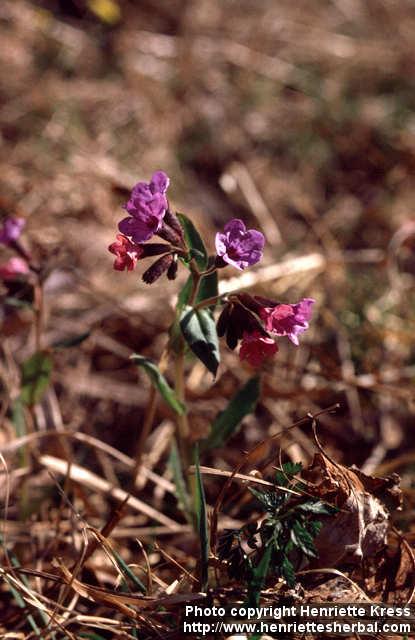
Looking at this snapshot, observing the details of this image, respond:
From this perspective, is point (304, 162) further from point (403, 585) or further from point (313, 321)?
point (403, 585)

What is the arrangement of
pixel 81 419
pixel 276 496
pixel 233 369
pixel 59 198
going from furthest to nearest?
1. pixel 59 198
2. pixel 233 369
3. pixel 81 419
4. pixel 276 496

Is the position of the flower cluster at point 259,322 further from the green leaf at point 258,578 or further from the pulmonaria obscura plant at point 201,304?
the green leaf at point 258,578

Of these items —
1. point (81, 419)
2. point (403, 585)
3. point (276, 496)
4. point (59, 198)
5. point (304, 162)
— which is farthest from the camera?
point (304, 162)

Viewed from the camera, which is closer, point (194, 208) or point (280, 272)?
point (280, 272)

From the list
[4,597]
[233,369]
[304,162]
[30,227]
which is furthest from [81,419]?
[304,162]

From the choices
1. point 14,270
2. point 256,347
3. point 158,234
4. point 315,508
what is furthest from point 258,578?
point 14,270

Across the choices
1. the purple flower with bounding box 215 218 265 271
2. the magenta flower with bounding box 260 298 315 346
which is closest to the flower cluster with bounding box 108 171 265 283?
the purple flower with bounding box 215 218 265 271
